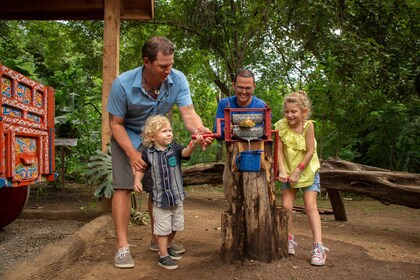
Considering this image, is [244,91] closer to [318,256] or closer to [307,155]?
[307,155]

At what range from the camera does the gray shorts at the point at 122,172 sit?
3.56 metres

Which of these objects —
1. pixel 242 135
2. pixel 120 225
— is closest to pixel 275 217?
pixel 242 135

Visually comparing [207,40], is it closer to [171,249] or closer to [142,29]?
[142,29]

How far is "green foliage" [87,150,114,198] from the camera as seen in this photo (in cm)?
500

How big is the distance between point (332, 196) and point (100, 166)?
282cm

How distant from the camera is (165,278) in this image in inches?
126

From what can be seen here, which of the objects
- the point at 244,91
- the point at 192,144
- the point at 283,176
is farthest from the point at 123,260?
the point at 244,91

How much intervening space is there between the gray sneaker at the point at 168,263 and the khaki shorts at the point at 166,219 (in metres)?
0.18

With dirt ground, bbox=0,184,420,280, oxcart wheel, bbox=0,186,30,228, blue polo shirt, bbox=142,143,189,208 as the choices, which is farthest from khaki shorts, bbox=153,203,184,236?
oxcart wheel, bbox=0,186,30,228

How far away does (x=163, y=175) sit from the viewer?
3.46 metres

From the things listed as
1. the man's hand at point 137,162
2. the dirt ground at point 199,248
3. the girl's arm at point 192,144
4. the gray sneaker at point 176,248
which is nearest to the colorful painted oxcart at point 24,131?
the dirt ground at point 199,248

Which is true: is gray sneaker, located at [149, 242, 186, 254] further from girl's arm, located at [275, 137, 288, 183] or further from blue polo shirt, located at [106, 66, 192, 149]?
girl's arm, located at [275, 137, 288, 183]

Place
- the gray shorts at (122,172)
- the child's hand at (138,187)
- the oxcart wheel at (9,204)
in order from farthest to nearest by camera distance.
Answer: the oxcart wheel at (9,204) → the gray shorts at (122,172) → the child's hand at (138,187)

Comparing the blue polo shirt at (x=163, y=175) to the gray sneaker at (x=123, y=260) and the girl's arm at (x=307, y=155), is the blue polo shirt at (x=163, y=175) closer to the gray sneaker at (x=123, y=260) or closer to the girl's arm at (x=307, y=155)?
the gray sneaker at (x=123, y=260)
